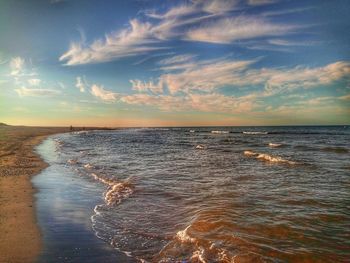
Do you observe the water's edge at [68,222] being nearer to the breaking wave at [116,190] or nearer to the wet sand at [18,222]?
the wet sand at [18,222]

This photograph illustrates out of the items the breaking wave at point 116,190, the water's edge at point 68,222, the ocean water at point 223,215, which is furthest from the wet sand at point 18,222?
the breaking wave at point 116,190

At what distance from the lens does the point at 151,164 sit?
19.1 m

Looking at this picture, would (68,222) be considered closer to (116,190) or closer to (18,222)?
(18,222)

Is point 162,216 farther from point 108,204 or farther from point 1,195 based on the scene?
point 1,195

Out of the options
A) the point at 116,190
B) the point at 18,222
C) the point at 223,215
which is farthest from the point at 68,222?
the point at 223,215

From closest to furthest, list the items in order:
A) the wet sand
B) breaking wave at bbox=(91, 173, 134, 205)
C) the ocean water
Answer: the wet sand
the ocean water
breaking wave at bbox=(91, 173, 134, 205)

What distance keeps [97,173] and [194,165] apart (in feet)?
20.2

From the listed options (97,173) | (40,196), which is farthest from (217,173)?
(40,196)

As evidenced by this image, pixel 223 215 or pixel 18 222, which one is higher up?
pixel 18 222

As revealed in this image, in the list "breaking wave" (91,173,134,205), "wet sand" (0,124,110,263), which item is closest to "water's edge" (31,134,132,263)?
"wet sand" (0,124,110,263)

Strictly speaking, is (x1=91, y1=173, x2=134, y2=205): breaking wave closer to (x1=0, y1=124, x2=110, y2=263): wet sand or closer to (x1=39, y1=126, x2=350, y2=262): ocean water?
(x1=39, y1=126, x2=350, y2=262): ocean water

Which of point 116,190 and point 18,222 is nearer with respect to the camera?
point 18,222

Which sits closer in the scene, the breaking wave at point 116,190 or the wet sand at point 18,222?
the wet sand at point 18,222

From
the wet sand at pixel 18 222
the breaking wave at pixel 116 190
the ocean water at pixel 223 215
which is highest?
the wet sand at pixel 18 222
